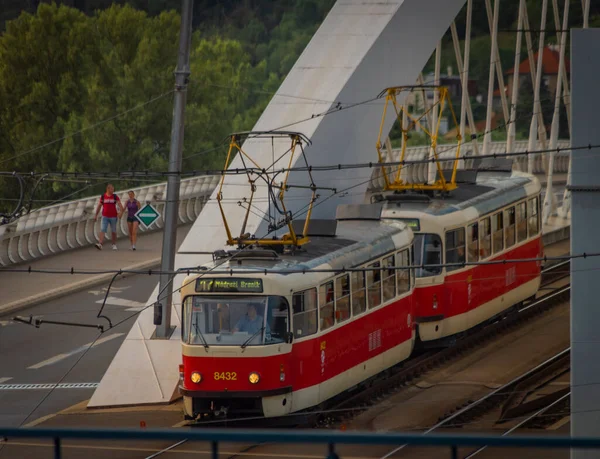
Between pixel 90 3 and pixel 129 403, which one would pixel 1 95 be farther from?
pixel 129 403

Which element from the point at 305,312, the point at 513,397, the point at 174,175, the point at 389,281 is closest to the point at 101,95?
the point at 174,175

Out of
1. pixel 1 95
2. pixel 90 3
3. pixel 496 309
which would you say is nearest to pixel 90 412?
pixel 496 309

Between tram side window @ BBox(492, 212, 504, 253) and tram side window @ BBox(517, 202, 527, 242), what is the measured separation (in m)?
0.88

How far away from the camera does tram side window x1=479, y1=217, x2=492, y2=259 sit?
2383 cm

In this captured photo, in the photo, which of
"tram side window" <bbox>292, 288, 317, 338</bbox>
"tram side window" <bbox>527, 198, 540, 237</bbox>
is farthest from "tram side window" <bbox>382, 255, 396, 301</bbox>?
"tram side window" <bbox>527, 198, 540, 237</bbox>

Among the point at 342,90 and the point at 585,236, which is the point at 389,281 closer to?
the point at 342,90

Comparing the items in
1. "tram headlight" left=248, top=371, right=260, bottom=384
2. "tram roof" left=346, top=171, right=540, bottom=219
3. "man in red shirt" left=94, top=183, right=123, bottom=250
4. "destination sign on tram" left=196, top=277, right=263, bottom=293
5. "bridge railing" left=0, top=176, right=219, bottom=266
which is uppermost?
"tram roof" left=346, top=171, right=540, bottom=219

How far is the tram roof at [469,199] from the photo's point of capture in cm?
2156

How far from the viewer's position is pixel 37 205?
5544cm

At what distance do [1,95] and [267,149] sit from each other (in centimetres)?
3842

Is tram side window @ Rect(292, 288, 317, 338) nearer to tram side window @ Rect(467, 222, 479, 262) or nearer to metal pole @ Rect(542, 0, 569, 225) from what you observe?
tram side window @ Rect(467, 222, 479, 262)

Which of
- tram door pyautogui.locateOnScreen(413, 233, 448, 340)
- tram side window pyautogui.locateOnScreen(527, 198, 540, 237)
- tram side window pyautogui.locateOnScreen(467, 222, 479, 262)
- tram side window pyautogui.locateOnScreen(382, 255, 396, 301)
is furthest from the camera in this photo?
tram side window pyautogui.locateOnScreen(527, 198, 540, 237)

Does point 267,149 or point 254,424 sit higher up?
point 267,149

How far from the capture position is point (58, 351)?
79.3 ft
